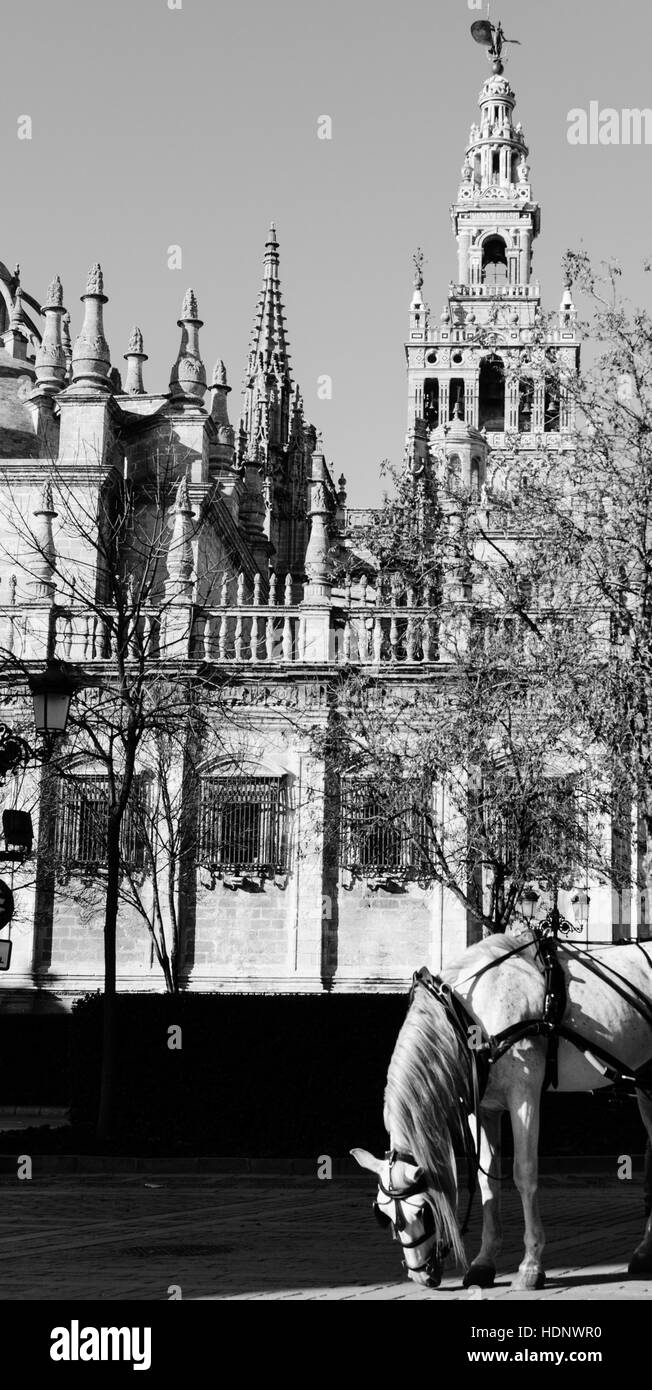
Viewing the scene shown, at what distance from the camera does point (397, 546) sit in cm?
2625

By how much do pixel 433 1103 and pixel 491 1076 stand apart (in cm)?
76

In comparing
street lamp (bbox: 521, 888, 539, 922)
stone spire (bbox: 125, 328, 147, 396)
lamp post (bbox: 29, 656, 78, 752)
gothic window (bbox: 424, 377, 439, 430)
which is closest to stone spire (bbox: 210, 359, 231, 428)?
stone spire (bbox: 125, 328, 147, 396)

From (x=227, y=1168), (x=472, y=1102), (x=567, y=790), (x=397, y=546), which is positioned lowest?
(x=227, y=1168)

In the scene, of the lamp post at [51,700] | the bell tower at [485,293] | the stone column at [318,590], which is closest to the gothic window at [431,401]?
the bell tower at [485,293]

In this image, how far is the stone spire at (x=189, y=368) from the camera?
144 feet

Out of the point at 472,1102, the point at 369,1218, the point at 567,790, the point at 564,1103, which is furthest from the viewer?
the point at 567,790

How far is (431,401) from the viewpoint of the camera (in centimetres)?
12288

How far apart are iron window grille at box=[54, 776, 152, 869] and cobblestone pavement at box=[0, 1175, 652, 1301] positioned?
1425cm

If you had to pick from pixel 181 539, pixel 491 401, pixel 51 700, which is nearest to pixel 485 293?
pixel 491 401

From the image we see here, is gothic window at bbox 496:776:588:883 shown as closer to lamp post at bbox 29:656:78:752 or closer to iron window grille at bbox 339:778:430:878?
iron window grille at bbox 339:778:430:878

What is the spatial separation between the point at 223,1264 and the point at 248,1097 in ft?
30.9

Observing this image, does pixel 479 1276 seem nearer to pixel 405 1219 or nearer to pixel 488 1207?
pixel 488 1207
